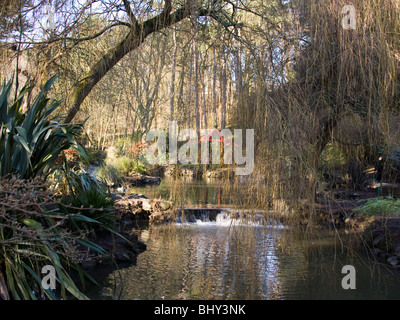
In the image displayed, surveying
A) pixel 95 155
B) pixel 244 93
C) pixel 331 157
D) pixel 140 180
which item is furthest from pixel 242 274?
pixel 95 155

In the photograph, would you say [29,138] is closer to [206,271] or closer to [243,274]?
[206,271]

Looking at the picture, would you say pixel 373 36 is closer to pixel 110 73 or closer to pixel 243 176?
pixel 243 176

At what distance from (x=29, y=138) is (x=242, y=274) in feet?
9.86

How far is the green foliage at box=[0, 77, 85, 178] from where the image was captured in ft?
13.3

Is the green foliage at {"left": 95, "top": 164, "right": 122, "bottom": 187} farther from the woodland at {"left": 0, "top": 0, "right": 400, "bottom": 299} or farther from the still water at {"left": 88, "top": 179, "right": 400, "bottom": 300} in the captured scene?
the woodland at {"left": 0, "top": 0, "right": 400, "bottom": 299}

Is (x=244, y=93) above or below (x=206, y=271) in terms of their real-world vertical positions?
above

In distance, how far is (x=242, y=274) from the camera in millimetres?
5242

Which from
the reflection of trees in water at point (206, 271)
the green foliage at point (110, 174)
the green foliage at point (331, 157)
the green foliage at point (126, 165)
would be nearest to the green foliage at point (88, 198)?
the reflection of trees in water at point (206, 271)

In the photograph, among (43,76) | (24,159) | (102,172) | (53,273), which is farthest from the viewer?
(102,172)

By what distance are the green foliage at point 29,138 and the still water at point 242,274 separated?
1.45 meters

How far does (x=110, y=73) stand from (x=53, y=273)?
3.87 m

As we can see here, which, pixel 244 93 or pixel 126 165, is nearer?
pixel 244 93
